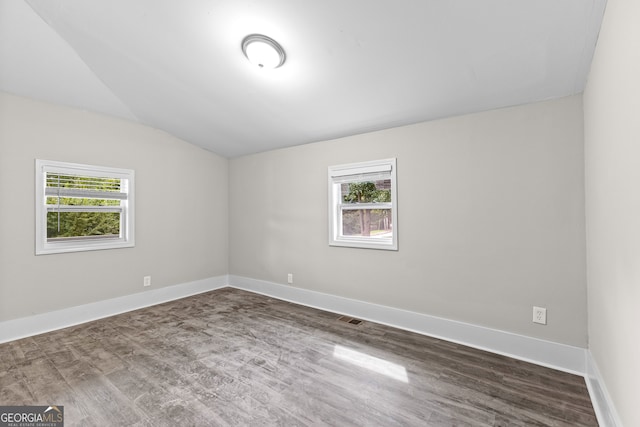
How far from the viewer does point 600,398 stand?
1781mm

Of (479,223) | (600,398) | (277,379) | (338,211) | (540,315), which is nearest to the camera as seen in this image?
(600,398)

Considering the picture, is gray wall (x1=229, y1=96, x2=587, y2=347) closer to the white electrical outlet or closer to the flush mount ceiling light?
the white electrical outlet

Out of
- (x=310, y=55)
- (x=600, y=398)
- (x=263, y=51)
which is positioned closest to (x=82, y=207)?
(x=263, y=51)

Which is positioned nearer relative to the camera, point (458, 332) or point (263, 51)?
point (263, 51)

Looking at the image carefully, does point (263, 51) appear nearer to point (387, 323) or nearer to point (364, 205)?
point (364, 205)

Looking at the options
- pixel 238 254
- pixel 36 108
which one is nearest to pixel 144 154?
pixel 36 108

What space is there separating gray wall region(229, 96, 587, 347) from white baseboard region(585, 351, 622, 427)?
0.23 meters

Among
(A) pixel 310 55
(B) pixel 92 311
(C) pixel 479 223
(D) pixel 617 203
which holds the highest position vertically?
(A) pixel 310 55

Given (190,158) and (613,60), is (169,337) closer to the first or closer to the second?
(190,158)

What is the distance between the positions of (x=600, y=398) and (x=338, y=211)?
275cm

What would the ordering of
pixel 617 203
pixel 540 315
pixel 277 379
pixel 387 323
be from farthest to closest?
pixel 387 323 < pixel 540 315 < pixel 277 379 < pixel 617 203

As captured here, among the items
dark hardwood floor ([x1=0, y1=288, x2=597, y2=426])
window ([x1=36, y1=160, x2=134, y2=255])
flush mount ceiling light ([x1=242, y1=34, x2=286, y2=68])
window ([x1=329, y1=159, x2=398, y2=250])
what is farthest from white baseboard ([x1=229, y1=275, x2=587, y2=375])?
flush mount ceiling light ([x1=242, y1=34, x2=286, y2=68])

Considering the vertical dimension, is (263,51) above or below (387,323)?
above

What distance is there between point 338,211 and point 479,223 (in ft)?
5.44
